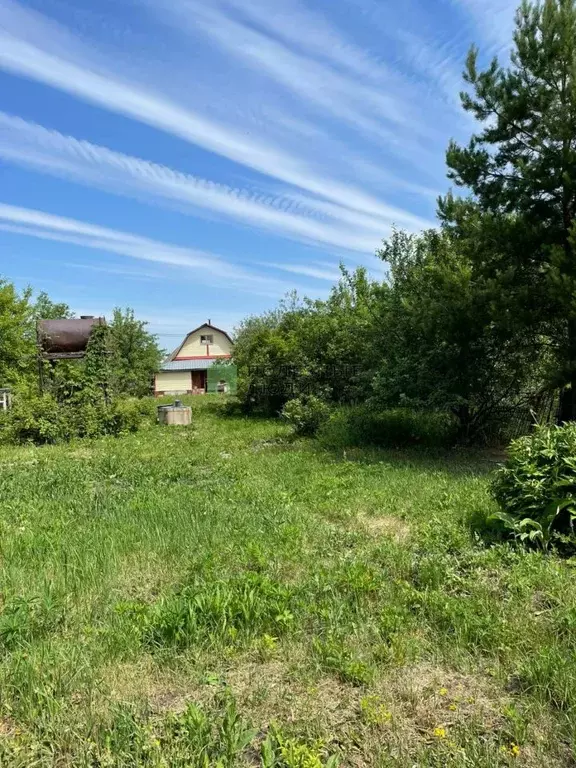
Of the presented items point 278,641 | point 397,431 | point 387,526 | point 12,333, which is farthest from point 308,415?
point 12,333

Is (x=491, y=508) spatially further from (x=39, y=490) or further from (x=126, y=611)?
(x=39, y=490)

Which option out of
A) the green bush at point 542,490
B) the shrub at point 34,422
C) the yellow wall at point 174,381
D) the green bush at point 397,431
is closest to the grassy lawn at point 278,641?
the green bush at point 542,490

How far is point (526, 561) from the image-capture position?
12.6ft

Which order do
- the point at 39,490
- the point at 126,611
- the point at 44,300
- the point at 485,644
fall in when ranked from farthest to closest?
the point at 44,300 → the point at 39,490 → the point at 126,611 → the point at 485,644

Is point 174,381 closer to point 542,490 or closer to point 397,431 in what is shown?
point 397,431

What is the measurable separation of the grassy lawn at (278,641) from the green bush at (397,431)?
19.4 feet

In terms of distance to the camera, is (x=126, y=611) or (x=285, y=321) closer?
(x=126, y=611)

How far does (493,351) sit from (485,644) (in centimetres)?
846

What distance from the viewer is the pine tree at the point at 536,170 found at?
843 centimetres

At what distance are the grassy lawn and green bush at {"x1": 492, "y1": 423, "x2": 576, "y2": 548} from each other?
36cm

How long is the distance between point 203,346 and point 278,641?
49.2m

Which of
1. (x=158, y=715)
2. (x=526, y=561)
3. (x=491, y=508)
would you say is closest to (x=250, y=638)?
(x=158, y=715)

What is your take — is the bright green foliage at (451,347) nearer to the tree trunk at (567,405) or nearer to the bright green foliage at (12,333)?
the tree trunk at (567,405)

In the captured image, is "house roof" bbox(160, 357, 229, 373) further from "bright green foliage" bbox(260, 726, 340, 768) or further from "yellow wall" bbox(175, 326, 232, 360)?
"bright green foliage" bbox(260, 726, 340, 768)
